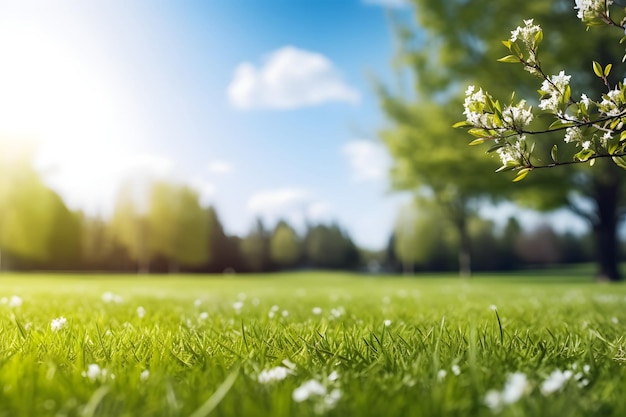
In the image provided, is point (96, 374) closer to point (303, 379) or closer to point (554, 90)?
point (303, 379)

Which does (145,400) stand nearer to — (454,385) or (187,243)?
(454,385)

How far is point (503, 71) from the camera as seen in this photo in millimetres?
17625

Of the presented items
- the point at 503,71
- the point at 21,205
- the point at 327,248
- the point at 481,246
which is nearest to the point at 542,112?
the point at 503,71

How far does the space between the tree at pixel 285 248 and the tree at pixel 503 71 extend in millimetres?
48611

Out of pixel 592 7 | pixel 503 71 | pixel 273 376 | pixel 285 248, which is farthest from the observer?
pixel 285 248

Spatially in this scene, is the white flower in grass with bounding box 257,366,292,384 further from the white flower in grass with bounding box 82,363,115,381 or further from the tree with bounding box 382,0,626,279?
the tree with bounding box 382,0,626,279

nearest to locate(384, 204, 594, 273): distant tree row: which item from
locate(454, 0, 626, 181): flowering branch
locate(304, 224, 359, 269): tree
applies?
locate(304, 224, 359, 269): tree

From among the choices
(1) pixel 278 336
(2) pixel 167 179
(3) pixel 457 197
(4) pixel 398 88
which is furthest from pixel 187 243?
(1) pixel 278 336

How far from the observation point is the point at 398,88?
2475cm

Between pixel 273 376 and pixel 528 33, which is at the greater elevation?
pixel 528 33

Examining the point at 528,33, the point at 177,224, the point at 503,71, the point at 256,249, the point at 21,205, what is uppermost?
the point at 503,71

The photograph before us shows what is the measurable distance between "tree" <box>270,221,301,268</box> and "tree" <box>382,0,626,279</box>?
4861cm

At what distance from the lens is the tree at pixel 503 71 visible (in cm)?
1702

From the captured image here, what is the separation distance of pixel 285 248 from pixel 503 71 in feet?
178
